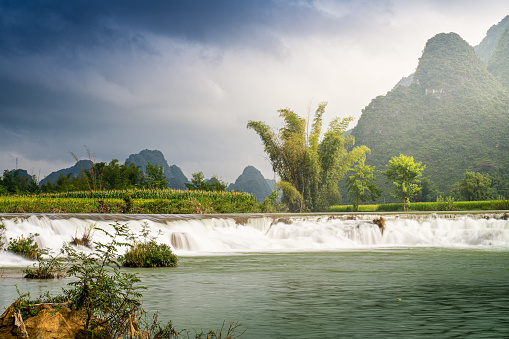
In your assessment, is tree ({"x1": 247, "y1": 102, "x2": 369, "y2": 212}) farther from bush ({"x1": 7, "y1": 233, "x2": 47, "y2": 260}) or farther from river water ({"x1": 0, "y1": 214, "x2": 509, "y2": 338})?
bush ({"x1": 7, "y1": 233, "x2": 47, "y2": 260})

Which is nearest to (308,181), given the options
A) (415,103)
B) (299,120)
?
(299,120)

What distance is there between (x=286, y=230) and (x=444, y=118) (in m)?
71.5

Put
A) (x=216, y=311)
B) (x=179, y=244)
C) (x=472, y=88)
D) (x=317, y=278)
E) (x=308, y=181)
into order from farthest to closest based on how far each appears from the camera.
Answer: (x=472, y=88) < (x=308, y=181) < (x=179, y=244) < (x=317, y=278) < (x=216, y=311)

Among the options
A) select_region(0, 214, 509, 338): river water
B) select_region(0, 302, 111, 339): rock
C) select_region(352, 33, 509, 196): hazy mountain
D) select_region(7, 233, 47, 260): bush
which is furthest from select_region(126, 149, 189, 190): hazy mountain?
select_region(0, 302, 111, 339): rock

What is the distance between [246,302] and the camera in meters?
6.78

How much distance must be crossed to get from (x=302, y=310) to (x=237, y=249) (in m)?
10.2

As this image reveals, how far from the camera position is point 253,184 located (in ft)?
342

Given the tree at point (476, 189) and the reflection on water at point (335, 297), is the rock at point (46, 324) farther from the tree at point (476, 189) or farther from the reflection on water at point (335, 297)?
the tree at point (476, 189)

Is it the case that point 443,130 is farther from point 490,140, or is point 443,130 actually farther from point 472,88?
point 472,88

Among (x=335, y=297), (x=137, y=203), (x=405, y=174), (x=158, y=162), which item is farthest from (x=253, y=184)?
(x=335, y=297)

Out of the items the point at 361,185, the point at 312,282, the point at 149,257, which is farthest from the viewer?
the point at 361,185

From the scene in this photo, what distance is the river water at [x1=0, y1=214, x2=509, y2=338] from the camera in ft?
18.1

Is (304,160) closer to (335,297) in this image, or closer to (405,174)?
(405,174)

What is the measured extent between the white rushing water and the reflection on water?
4685 millimetres
